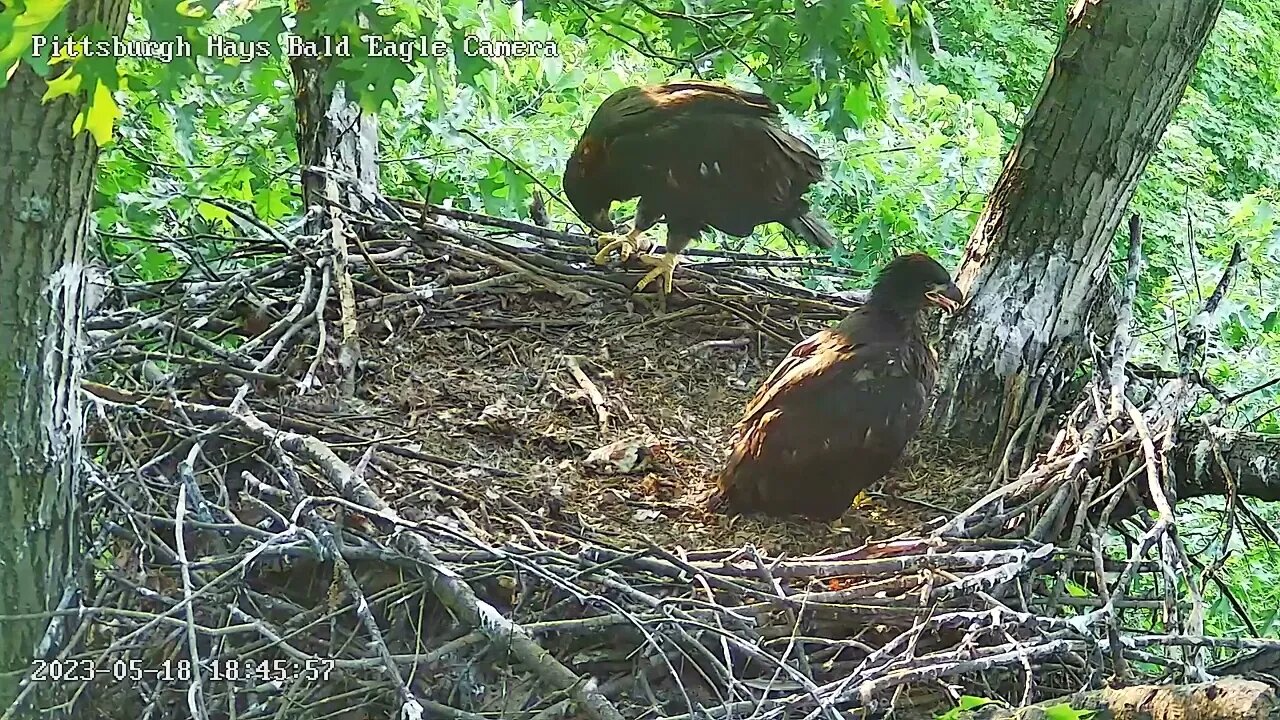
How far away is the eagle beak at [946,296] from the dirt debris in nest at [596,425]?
1.57 feet

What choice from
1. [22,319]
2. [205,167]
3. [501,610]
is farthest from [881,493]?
[205,167]

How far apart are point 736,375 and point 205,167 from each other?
2.48 metres

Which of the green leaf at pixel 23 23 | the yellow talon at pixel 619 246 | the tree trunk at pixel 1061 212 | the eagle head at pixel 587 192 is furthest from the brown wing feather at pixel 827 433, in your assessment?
the green leaf at pixel 23 23

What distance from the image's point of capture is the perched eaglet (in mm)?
3568

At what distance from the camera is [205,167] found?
520cm

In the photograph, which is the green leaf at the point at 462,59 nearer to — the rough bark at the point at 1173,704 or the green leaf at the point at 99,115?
the green leaf at the point at 99,115

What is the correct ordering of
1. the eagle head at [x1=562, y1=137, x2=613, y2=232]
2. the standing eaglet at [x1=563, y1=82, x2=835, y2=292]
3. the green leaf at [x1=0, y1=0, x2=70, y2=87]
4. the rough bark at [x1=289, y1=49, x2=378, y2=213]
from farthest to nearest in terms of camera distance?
1. the eagle head at [x1=562, y1=137, x2=613, y2=232]
2. the standing eaglet at [x1=563, y1=82, x2=835, y2=292]
3. the rough bark at [x1=289, y1=49, x2=378, y2=213]
4. the green leaf at [x1=0, y1=0, x2=70, y2=87]

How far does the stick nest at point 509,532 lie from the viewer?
8.64ft

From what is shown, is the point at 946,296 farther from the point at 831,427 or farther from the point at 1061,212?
the point at 831,427

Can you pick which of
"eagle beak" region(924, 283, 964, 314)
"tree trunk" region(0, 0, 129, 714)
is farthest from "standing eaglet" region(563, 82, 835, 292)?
"tree trunk" region(0, 0, 129, 714)

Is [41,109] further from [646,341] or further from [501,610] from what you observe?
[646,341]

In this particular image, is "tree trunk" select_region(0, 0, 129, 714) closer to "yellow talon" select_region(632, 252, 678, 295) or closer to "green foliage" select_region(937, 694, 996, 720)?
"green foliage" select_region(937, 694, 996, 720)

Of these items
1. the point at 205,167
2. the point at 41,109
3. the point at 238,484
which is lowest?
the point at 238,484

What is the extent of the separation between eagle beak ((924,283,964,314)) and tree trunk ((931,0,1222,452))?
0.22ft
